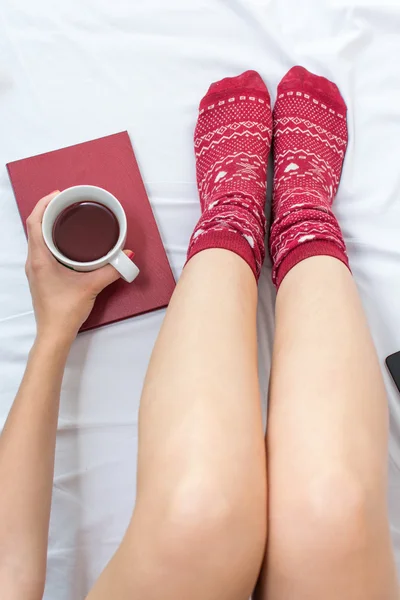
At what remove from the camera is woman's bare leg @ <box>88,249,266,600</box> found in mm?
428

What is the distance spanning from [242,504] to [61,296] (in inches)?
12.9

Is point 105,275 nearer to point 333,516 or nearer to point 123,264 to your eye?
point 123,264

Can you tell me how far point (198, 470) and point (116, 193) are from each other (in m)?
Result: 0.41

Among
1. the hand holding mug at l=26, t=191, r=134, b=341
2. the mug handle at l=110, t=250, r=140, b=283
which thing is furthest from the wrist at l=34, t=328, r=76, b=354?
the mug handle at l=110, t=250, r=140, b=283

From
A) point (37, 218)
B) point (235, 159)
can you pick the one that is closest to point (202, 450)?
point (37, 218)

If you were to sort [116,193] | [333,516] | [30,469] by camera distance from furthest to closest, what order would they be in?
Answer: 1. [116,193]
2. [30,469]
3. [333,516]

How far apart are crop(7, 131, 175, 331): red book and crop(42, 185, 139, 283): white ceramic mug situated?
0.23 feet

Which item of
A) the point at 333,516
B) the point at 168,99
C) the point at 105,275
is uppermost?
the point at 168,99

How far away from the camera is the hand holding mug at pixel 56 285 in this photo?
2.05ft

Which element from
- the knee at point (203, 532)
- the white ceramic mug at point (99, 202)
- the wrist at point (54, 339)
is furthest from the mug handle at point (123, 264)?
the knee at point (203, 532)

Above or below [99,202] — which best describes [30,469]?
below

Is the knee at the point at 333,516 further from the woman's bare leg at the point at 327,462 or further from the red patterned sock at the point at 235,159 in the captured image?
the red patterned sock at the point at 235,159

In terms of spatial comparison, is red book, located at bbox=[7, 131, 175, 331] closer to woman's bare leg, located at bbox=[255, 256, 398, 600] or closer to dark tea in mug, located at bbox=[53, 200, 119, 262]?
dark tea in mug, located at bbox=[53, 200, 119, 262]

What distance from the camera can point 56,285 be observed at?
2.07 ft
